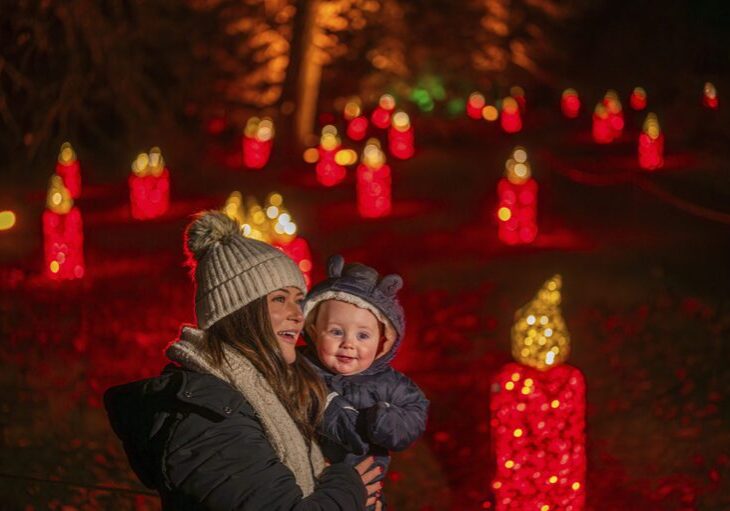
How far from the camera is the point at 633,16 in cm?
2538

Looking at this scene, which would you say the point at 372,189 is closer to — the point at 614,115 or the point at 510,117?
the point at 614,115

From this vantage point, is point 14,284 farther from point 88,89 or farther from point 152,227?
point 88,89

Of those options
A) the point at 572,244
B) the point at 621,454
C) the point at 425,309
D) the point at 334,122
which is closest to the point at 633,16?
the point at 334,122

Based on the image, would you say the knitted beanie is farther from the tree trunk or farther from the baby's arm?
the tree trunk

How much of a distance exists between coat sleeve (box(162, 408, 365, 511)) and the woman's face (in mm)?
423

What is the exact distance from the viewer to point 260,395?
346cm

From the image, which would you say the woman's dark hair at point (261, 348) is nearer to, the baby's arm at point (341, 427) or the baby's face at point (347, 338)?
the baby's arm at point (341, 427)

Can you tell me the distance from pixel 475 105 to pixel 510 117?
840mm

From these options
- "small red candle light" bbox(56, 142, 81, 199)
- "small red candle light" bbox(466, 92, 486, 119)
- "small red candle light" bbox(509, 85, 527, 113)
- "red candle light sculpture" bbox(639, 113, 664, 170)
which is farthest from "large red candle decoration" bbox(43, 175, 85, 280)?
"small red candle light" bbox(509, 85, 527, 113)

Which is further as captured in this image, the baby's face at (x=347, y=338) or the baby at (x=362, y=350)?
the baby's face at (x=347, y=338)

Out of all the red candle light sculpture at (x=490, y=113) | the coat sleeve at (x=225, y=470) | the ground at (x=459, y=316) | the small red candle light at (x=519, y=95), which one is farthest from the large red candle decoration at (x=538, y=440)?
the small red candle light at (x=519, y=95)

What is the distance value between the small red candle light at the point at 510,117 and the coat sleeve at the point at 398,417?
21111 millimetres

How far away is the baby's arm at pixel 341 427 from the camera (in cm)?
421

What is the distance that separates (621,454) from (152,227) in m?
9.71
